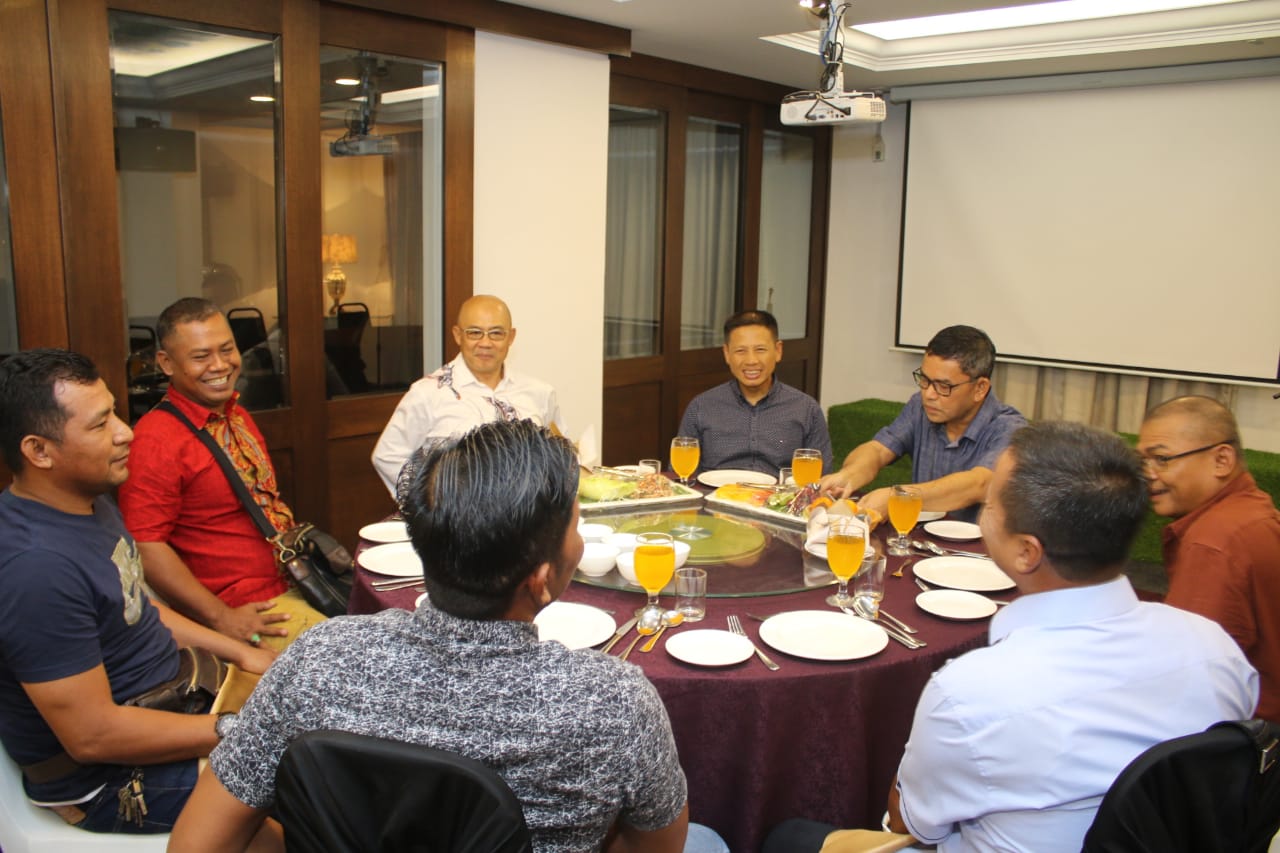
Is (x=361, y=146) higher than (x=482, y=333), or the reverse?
(x=361, y=146)

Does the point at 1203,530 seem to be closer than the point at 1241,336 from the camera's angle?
Yes

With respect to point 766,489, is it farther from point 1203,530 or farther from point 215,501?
point 215,501

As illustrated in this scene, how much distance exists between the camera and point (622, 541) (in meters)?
2.29

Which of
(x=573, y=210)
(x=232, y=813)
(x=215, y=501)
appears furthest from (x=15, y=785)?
(x=573, y=210)

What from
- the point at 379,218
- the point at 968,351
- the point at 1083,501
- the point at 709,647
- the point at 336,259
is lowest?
the point at 709,647

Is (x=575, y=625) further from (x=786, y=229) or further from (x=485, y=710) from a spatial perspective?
(x=786, y=229)

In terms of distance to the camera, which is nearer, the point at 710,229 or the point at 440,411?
the point at 440,411

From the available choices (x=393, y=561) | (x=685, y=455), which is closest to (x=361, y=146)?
(x=685, y=455)

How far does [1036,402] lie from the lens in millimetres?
5723

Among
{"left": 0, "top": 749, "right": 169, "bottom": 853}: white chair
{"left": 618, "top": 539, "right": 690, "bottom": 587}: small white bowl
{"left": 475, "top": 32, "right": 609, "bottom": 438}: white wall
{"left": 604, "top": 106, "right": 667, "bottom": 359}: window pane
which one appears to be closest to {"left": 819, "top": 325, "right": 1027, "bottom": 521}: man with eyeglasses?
{"left": 618, "top": 539, "right": 690, "bottom": 587}: small white bowl

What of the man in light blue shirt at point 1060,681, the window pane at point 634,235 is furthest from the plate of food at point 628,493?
the window pane at point 634,235

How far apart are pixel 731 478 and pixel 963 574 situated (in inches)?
Answer: 37.7

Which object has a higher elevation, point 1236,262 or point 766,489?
point 1236,262

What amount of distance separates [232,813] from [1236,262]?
5271 millimetres
